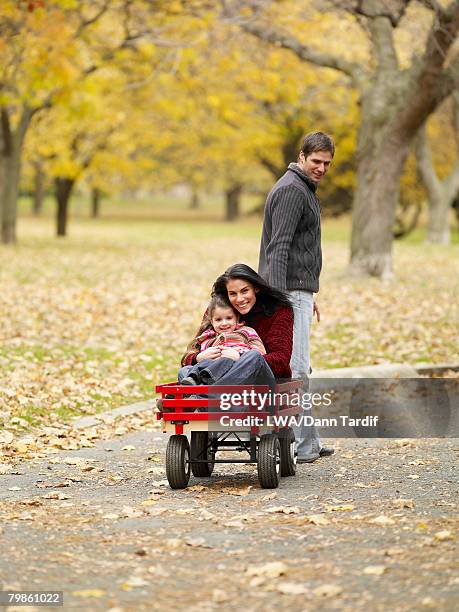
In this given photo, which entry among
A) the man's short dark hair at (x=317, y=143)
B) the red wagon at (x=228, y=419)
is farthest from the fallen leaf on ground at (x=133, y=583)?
the man's short dark hair at (x=317, y=143)

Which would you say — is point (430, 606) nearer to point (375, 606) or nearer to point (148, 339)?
point (375, 606)

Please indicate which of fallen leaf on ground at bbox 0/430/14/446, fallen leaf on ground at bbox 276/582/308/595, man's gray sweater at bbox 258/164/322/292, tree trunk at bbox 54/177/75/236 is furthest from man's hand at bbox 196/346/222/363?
tree trunk at bbox 54/177/75/236

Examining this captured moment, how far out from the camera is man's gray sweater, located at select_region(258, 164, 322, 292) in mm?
7418

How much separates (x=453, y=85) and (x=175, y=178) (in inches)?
1886

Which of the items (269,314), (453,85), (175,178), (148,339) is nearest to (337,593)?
(269,314)

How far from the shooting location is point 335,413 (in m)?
10.2

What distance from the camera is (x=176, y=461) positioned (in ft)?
22.1

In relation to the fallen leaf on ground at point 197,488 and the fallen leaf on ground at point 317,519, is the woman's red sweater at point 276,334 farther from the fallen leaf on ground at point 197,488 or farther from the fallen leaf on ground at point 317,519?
the fallen leaf on ground at point 317,519

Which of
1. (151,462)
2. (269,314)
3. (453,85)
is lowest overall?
(151,462)

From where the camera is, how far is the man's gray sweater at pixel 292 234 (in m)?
7.42

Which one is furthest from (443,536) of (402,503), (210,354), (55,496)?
(55,496)

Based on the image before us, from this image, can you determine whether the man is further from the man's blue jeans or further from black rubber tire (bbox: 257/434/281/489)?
black rubber tire (bbox: 257/434/281/489)

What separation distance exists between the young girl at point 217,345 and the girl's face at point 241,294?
0.22ft

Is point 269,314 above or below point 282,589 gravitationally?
above
